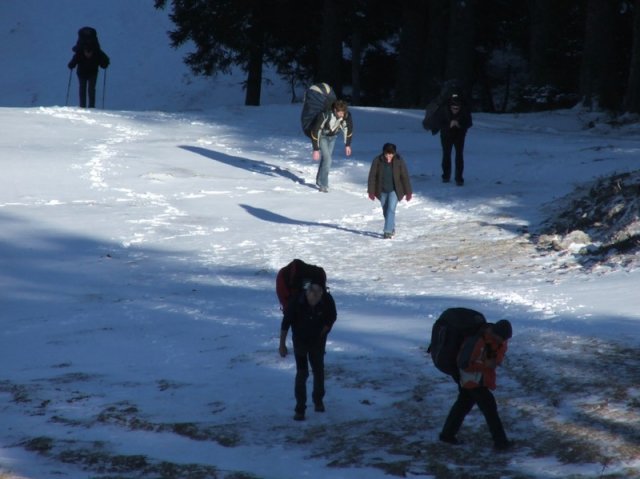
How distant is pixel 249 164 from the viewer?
73.7ft

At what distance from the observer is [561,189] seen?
19.2m

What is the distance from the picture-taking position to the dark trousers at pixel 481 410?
326 inches

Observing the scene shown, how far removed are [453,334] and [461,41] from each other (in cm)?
2124

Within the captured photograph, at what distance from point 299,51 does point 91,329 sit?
2294 centimetres

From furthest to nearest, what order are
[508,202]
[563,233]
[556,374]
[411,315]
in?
[508,202] < [563,233] < [411,315] < [556,374]

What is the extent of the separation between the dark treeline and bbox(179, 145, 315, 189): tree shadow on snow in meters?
6.88

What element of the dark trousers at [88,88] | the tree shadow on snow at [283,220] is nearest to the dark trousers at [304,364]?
the tree shadow on snow at [283,220]

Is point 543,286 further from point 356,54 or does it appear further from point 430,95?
point 356,54

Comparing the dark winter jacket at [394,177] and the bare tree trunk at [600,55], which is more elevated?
the bare tree trunk at [600,55]

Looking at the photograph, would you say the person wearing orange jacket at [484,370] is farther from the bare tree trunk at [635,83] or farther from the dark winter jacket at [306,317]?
the bare tree trunk at [635,83]

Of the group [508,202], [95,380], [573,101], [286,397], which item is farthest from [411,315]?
[573,101]

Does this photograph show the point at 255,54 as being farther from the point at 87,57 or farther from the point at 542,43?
the point at 542,43

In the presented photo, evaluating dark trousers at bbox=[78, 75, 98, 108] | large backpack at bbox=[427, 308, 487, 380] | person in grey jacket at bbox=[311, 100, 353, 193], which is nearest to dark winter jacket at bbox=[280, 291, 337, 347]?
large backpack at bbox=[427, 308, 487, 380]

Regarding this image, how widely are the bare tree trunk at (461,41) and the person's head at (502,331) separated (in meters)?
20.9
